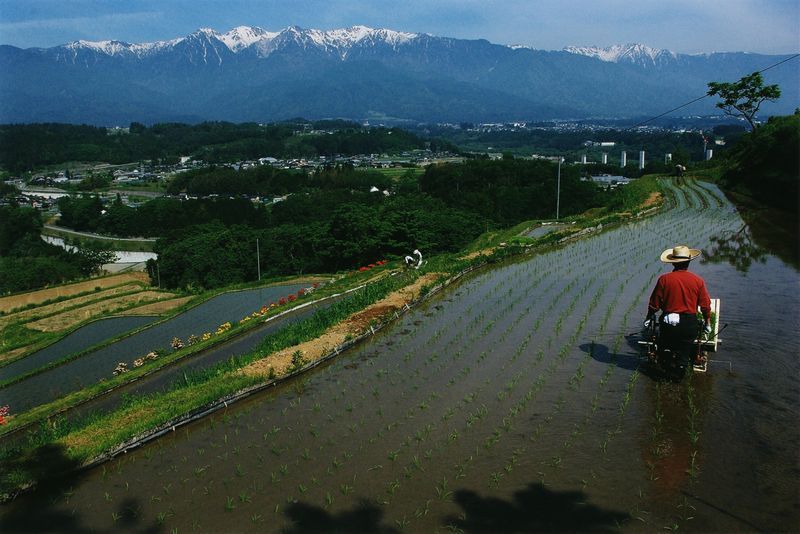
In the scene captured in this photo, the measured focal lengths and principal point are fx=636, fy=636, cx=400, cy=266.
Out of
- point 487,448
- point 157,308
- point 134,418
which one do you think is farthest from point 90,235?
point 487,448

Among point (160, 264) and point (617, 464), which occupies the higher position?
point (617, 464)

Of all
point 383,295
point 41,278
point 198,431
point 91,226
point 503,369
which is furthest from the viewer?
point 91,226

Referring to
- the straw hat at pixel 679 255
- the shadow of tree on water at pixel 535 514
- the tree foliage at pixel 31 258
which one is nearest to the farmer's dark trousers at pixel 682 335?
the straw hat at pixel 679 255

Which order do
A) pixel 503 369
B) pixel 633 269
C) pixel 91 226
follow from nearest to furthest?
pixel 503 369, pixel 633 269, pixel 91 226

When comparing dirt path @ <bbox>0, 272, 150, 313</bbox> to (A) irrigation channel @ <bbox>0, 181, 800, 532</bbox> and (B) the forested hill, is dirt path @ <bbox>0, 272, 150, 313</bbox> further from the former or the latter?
(B) the forested hill

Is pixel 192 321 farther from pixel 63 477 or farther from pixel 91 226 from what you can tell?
pixel 91 226

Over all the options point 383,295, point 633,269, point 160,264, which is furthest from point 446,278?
point 160,264

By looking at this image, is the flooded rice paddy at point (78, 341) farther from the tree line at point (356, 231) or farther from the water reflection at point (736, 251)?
the water reflection at point (736, 251)

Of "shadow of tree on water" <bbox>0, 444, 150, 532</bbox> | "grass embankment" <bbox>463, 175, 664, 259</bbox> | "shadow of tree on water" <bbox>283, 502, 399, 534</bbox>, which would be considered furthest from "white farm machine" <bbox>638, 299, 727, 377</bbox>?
"grass embankment" <bbox>463, 175, 664, 259</bbox>
